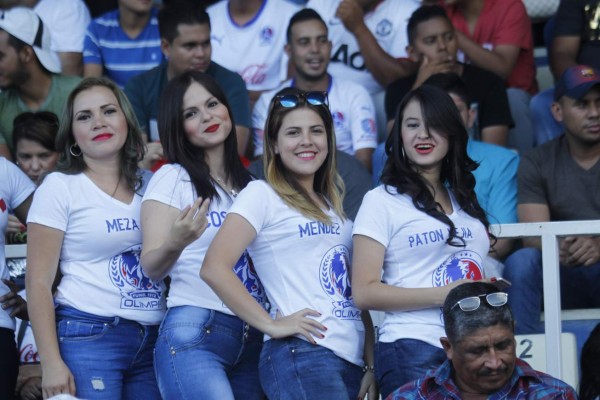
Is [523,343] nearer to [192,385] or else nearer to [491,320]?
[491,320]

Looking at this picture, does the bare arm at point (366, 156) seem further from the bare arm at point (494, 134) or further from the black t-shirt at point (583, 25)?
the black t-shirt at point (583, 25)

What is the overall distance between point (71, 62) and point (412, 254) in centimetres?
430

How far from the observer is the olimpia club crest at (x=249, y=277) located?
4738 millimetres

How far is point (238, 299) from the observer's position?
4395mm

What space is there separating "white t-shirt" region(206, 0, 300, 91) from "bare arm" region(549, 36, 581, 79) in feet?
5.85

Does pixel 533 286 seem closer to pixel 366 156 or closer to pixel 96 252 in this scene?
pixel 366 156

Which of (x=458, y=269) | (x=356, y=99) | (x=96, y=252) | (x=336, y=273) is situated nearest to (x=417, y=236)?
(x=458, y=269)

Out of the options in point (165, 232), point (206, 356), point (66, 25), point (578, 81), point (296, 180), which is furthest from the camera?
point (66, 25)

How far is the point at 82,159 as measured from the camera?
4984 millimetres

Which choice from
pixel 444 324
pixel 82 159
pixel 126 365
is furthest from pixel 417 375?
pixel 82 159

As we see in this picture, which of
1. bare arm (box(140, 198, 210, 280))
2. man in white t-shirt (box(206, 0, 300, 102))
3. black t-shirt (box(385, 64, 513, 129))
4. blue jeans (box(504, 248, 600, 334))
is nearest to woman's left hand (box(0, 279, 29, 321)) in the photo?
bare arm (box(140, 198, 210, 280))

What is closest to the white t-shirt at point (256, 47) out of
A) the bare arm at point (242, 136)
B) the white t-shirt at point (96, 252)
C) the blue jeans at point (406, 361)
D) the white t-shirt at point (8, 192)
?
the bare arm at point (242, 136)

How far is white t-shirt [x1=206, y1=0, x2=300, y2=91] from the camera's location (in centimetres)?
792

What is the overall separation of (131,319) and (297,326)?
763mm
